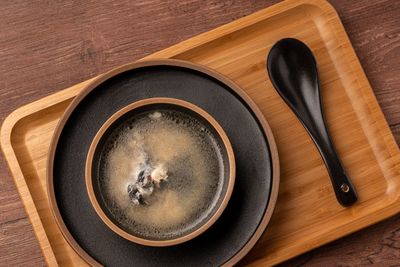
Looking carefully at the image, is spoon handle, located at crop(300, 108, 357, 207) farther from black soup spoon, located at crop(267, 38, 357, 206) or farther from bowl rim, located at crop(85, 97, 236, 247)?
bowl rim, located at crop(85, 97, 236, 247)

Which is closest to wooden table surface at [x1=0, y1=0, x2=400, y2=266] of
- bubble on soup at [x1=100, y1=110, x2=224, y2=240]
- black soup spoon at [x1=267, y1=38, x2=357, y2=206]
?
black soup spoon at [x1=267, y1=38, x2=357, y2=206]

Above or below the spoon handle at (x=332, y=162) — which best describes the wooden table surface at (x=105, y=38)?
above

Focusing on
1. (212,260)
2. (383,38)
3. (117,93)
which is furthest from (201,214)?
(383,38)

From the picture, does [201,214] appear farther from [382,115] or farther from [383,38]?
[383,38]

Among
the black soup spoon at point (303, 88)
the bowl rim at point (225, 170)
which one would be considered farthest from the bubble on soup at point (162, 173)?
the black soup spoon at point (303, 88)

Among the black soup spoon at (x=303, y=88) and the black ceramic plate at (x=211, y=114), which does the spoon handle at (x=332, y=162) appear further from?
the black ceramic plate at (x=211, y=114)

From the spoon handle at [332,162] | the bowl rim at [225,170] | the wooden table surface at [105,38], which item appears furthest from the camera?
the wooden table surface at [105,38]
